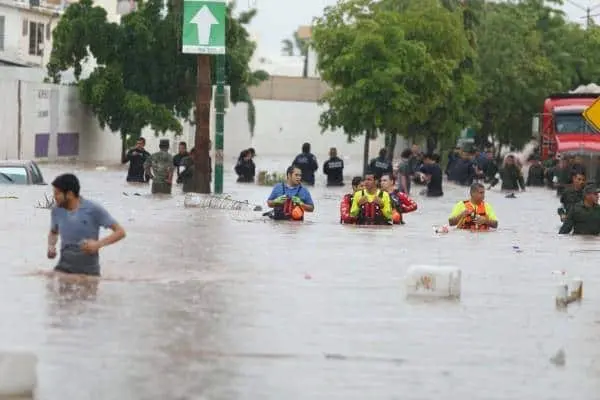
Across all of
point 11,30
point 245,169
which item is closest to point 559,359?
point 245,169

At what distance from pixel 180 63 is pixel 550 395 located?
5557 centimetres

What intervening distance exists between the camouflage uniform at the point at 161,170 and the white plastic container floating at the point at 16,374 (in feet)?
101

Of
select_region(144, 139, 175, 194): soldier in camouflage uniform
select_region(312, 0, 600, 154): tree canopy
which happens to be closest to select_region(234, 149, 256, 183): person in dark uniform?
select_region(312, 0, 600, 154): tree canopy

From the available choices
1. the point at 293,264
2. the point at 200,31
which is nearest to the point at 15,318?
the point at 293,264

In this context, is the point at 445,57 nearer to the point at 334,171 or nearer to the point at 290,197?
the point at 334,171

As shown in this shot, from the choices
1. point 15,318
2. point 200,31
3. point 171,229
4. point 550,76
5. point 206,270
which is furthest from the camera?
point 550,76

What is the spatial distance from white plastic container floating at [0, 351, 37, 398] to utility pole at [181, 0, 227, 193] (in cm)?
2764

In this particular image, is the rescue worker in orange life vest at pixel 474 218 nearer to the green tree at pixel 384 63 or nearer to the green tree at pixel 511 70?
the green tree at pixel 384 63

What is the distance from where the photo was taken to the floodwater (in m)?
Answer: 11.2

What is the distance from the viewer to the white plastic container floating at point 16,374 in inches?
379

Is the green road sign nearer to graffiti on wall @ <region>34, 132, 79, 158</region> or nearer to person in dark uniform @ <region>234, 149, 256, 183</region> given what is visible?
person in dark uniform @ <region>234, 149, 256, 183</region>

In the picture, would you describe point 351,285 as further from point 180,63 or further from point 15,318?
point 180,63

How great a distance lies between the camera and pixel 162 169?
40.4 meters

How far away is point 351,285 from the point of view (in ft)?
59.5
